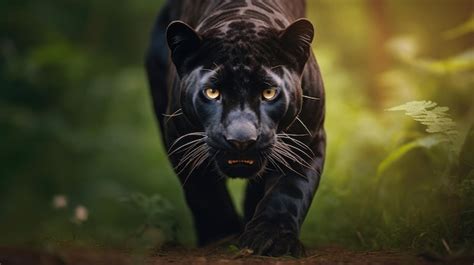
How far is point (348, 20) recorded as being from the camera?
12.5 m

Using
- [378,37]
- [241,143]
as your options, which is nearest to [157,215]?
[241,143]

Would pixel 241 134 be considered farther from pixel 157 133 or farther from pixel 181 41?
pixel 157 133

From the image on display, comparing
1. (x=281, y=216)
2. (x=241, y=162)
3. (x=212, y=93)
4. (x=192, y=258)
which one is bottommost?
(x=192, y=258)

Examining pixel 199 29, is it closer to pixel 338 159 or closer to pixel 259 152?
pixel 259 152

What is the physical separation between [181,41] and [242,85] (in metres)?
0.48

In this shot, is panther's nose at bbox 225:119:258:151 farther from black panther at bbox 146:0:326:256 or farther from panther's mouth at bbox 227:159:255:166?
panther's mouth at bbox 227:159:255:166

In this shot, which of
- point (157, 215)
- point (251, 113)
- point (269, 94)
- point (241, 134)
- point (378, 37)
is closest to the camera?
point (241, 134)

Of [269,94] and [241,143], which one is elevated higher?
[269,94]

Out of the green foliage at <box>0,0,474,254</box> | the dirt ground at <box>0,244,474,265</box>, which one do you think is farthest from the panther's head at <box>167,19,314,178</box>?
the green foliage at <box>0,0,474,254</box>

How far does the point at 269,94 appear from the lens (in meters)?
4.28

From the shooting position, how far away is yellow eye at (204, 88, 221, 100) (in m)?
4.30

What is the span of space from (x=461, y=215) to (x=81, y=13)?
939cm

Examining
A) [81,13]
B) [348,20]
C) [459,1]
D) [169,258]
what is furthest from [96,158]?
[169,258]

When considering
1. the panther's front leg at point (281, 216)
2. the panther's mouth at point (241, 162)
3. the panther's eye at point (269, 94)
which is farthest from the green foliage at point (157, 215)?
the panther's eye at point (269, 94)
